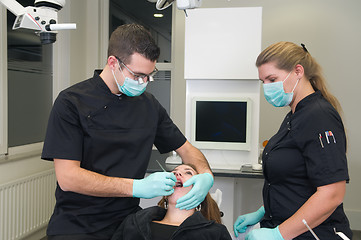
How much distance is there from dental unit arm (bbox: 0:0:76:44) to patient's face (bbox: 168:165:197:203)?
859 millimetres

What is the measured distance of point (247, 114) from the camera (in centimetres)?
270

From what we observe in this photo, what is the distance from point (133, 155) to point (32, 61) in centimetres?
206

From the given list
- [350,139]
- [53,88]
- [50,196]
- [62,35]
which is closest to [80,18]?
[62,35]

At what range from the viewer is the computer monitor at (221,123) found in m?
2.72

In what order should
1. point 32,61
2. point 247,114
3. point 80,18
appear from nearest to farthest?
point 247,114 < point 32,61 < point 80,18

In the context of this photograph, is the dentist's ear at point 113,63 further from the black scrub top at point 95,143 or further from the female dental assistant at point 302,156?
the female dental assistant at point 302,156

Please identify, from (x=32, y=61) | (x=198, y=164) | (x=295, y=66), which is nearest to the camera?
(x=295, y=66)

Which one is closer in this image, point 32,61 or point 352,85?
point 32,61

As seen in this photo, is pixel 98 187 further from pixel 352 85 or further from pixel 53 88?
pixel 352 85

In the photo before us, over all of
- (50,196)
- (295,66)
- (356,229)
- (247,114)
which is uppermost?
(295,66)

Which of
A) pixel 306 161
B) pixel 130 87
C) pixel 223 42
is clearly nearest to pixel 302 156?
pixel 306 161

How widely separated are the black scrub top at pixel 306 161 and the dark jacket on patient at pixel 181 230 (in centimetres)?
26

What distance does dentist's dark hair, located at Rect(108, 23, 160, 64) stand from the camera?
145 cm

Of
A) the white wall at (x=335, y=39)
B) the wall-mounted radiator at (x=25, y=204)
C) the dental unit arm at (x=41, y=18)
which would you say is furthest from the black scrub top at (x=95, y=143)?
the white wall at (x=335, y=39)
